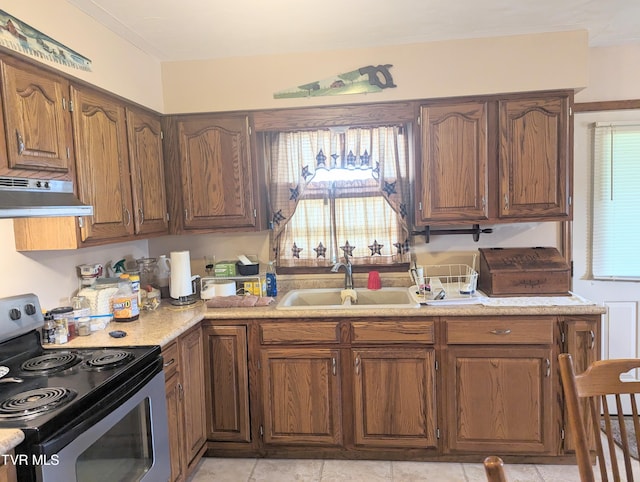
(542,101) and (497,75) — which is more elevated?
(497,75)

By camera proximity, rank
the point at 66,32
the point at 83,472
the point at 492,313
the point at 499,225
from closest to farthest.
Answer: the point at 83,472
the point at 66,32
the point at 492,313
the point at 499,225

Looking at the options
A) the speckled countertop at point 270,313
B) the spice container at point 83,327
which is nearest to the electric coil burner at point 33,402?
the speckled countertop at point 270,313

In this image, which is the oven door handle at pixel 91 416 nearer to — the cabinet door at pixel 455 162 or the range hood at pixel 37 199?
the range hood at pixel 37 199

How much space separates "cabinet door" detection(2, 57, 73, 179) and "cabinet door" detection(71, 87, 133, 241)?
0.08m

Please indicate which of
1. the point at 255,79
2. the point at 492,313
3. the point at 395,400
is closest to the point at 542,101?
the point at 492,313

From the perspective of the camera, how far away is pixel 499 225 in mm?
2914

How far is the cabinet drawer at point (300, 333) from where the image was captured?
2451 mm

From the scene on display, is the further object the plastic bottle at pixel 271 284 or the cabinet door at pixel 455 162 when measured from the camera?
the plastic bottle at pixel 271 284

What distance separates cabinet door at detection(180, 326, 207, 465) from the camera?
2.26 meters

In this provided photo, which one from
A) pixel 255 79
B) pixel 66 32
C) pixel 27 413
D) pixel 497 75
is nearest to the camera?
pixel 27 413

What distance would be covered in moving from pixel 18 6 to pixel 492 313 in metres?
2.54

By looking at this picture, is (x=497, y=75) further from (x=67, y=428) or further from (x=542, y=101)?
(x=67, y=428)

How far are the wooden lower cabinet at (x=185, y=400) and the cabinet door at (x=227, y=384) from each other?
0.06 metres

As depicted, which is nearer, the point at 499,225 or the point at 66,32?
the point at 66,32
